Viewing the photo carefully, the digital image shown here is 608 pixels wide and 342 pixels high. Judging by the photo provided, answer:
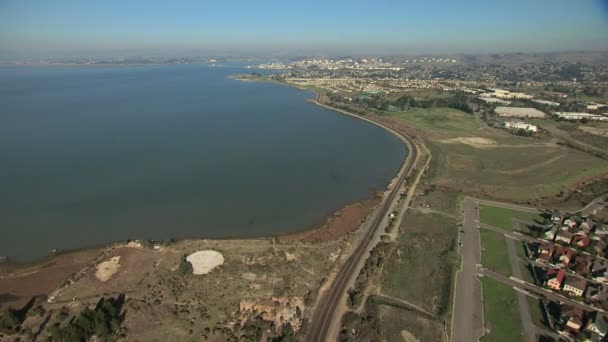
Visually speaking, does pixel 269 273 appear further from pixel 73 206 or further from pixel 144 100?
pixel 144 100

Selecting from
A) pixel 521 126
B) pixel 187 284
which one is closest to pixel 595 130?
pixel 521 126

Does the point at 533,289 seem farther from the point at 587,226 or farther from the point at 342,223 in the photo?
the point at 342,223

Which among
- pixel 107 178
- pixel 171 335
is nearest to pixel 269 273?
pixel 171 335

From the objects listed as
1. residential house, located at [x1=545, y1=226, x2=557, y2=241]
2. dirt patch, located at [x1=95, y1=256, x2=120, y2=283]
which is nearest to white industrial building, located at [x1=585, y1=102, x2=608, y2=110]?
residential house, located at [x1=545, y1=226, x2=557, y2=241]

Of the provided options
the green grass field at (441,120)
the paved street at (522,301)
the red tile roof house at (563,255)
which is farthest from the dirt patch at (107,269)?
the green grass field at (441,120)

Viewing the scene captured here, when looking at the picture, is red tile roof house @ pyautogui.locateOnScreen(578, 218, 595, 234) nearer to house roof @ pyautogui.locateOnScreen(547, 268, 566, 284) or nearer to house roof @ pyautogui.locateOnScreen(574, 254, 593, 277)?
house roof @ pyautogui.locateOnScreen(574, 254, 593, 277)

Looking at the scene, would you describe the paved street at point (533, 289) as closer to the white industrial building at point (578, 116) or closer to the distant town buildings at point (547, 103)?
the white industrial building at point (578, 116)
